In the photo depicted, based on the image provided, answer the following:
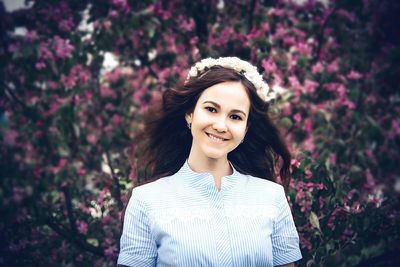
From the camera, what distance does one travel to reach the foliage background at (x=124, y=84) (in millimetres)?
2934

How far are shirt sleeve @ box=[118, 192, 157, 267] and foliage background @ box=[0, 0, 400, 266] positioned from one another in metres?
0.91

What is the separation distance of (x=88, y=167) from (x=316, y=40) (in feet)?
7.26

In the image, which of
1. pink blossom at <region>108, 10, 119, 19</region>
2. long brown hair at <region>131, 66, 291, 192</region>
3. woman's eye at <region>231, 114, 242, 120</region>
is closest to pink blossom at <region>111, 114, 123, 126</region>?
pink blossom at <region>108, 10, 119, 19</region>

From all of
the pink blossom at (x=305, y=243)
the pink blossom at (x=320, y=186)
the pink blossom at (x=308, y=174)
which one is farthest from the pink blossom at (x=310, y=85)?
the pink blossom at (x=305, y=243)

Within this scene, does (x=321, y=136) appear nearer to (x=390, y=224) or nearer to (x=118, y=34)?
(x=390, y=224)

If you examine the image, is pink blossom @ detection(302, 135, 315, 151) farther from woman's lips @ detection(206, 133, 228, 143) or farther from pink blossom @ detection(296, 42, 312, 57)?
woman's lips @ detection(206, 133, 228, 143)

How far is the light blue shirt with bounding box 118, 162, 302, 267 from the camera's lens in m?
1.70

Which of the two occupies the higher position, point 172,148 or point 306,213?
point 172,148

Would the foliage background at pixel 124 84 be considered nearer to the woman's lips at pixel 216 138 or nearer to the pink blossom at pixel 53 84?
the pink blossom at pixel 53 84

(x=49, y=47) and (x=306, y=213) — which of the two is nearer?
(x=306, y=213)

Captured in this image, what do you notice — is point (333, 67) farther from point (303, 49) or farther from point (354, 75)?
point (303, 49)

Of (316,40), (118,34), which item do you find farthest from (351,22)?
(118,34)

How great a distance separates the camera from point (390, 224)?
2.42 meters

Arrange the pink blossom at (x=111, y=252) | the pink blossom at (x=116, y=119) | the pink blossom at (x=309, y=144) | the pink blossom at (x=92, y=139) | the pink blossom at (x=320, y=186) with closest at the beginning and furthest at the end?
the pink blossom at (x=320, y=186) → the pink blossom at (x=111, y=252) → the pink blossom at (x=309, y=144) → the pink blossom at (x=92, y=139) → the pink blossom at (x=116, y=119)
